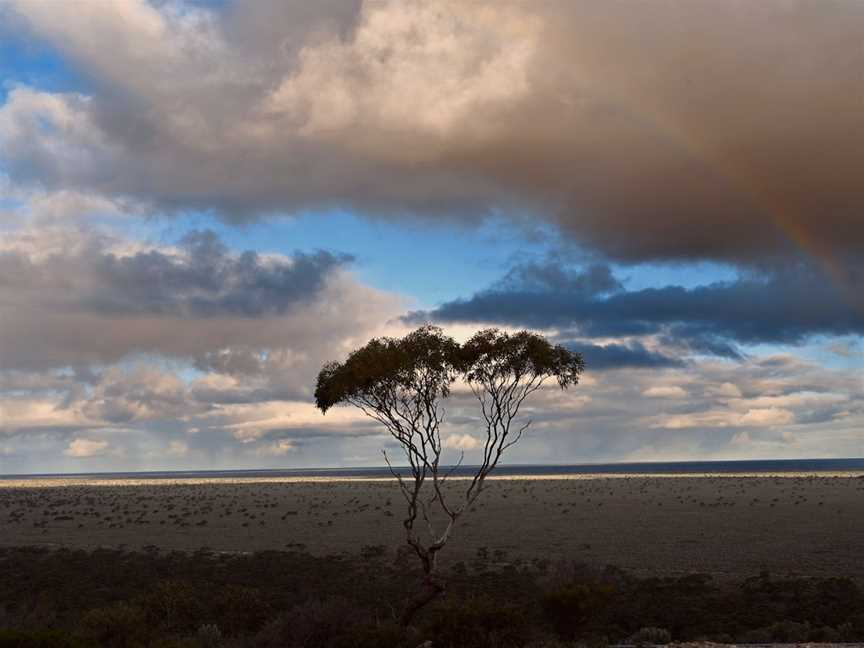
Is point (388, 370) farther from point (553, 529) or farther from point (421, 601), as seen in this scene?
point (553, 529)

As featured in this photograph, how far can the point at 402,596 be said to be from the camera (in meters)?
29.9

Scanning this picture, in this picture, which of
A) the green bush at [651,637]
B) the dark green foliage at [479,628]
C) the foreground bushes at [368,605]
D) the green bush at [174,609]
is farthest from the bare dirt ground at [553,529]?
the dark green foliage at [479,628]

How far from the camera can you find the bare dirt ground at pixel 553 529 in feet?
128

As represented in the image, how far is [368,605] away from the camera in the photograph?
28391 mm

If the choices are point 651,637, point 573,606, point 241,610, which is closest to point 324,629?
point 573,606

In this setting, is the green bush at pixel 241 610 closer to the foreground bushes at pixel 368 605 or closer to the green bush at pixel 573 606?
the foreground bushes at pixel 368 605

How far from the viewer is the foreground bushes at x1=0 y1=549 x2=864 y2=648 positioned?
65.9ft

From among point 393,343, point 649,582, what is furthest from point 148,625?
point 649,582

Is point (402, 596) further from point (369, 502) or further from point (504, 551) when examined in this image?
point (369, 502)

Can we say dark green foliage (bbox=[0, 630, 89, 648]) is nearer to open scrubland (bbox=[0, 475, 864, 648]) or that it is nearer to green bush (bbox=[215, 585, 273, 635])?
open scrubland (bbox=[0, 475, 864, 648])

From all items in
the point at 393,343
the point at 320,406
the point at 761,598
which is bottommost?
the point at 761,598

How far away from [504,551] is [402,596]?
12.3m

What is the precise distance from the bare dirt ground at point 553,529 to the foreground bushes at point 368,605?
4462 millimetres

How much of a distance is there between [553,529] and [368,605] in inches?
998
